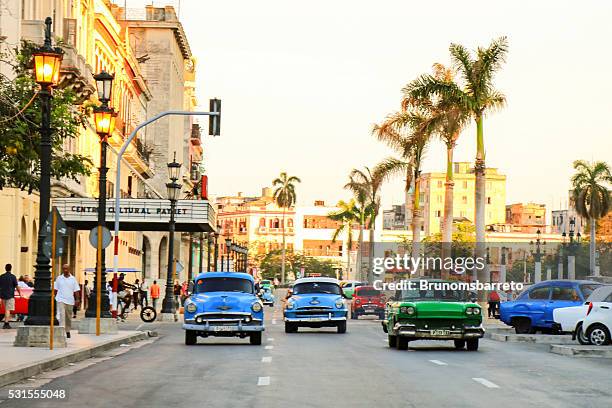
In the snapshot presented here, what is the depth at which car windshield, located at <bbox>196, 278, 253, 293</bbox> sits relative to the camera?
3525cm

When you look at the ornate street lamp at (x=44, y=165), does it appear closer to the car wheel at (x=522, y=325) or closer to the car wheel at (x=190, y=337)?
the car wheel at (x=190, y=337)

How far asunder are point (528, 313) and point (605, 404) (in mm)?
27426

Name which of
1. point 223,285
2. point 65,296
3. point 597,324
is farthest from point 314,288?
point 597,324

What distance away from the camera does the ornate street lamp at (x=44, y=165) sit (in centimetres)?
2730

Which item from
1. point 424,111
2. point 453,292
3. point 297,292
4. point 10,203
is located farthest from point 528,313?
point 424,111

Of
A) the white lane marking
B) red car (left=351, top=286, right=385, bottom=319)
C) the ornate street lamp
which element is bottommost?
red car (left=351, top=286, right=385, bottom=319)

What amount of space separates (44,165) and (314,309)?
16914 millimetres

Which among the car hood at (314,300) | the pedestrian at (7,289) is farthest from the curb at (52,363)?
the car hood at (314,300)

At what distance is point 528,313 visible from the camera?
1724 inches

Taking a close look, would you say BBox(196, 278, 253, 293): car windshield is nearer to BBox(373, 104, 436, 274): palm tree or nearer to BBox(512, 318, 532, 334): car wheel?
BBox(512, 318, 532, 334): car wheel

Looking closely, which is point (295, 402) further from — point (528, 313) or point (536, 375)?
point (528, 313)

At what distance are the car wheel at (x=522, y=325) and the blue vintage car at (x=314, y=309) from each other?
18.7 ft

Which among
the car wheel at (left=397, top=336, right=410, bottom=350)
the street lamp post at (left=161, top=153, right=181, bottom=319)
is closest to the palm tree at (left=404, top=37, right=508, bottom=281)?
the street lamp post at (left=161, top=153, right=181, bottom=319)

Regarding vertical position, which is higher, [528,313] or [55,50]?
[55,50]
